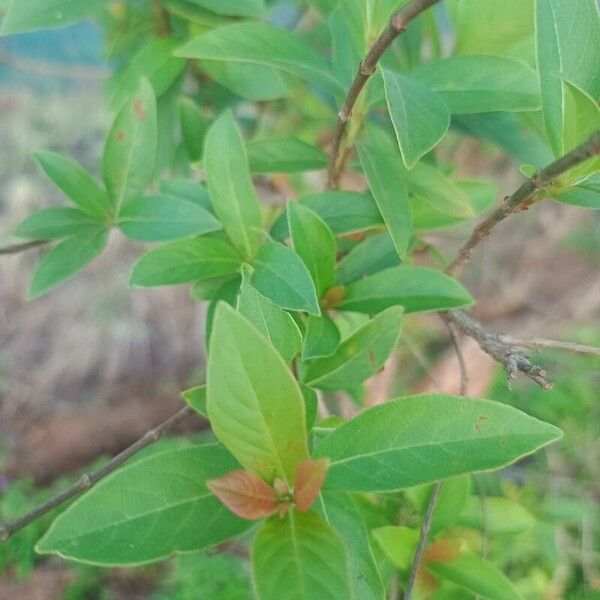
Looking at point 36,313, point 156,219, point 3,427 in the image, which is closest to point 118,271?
point 36,313

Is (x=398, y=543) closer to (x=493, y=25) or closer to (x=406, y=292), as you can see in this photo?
(x=406, y=292)

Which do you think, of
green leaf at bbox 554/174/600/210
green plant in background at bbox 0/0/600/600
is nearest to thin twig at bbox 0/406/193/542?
green plant in background at bbox 0/0/600/600

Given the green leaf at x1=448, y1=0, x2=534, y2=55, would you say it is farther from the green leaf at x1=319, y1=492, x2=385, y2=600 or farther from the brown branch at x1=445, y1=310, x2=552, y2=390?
the green leaf at x1=319, y1=492, x2=385, y2=600

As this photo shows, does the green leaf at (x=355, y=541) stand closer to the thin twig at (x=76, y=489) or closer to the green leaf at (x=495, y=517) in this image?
the thin twig at (x=76, y=489)

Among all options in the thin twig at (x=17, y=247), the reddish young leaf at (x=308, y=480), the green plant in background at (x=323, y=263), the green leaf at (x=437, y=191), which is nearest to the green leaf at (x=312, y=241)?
the green plant in background at (x=323, y=263)

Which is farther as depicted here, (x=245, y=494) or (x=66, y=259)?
(x=66, y=259)

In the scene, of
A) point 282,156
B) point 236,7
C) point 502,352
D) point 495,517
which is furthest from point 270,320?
point 495,517
